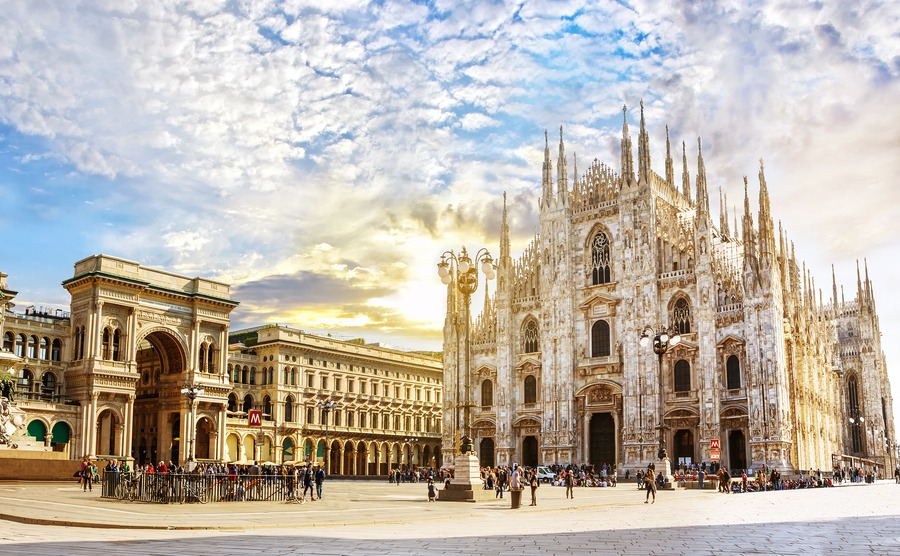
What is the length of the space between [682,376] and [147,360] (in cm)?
4094

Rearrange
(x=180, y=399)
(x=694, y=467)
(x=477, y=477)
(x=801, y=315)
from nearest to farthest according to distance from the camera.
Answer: (x=477, y=477)
(x=694, y=467)
(x=180, y=399)
(x=801, y=315)

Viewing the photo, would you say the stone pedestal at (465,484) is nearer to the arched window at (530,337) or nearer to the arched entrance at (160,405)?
the arched entrance at (160,405)

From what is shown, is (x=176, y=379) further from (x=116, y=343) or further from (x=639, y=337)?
(x=639, y=337)

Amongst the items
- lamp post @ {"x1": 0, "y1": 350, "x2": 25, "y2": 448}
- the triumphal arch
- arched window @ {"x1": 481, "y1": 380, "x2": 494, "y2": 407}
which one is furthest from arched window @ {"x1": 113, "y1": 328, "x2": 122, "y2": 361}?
arched window @ {"x1": 481, "y1": 380, "x2": 494, "y2": 407}

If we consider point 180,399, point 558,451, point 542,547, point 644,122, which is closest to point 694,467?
point 558,451

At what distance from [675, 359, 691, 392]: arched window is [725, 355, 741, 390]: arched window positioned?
2.67 meters

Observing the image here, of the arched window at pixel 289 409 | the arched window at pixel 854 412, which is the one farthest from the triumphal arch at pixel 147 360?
the arched window at pixel 854 412

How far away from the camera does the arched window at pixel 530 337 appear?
67.9 metres

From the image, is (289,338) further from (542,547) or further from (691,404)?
(542,547)

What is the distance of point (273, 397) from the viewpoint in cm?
7506

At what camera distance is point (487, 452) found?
229 ft

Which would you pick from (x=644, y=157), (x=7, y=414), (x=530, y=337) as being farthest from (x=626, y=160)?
(x=7, y=414)

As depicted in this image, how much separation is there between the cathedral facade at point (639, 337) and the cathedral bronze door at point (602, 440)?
0.09 meters

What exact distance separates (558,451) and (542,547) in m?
49.8
